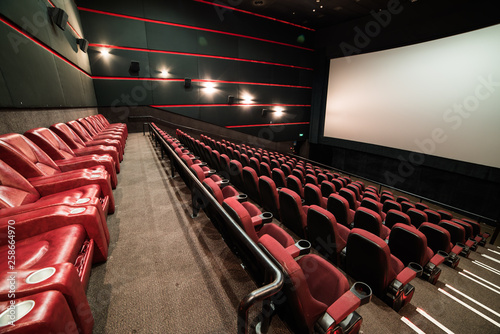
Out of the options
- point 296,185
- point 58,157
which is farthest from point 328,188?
point 58,157

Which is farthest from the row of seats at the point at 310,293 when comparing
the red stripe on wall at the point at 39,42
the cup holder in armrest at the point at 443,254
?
the red stripe on wall at the point at 39,42

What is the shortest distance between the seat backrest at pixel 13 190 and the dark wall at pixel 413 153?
24.1 feet

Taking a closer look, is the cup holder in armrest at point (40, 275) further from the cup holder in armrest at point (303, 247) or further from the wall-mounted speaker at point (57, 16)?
the wall-mounted speaker at point (57, 16)

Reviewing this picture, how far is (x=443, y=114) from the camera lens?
531 centimetres

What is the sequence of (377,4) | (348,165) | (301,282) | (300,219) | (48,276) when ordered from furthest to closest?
(348,165), (377,4), (300,219), (301,282), (48,276)

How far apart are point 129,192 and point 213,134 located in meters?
4.90

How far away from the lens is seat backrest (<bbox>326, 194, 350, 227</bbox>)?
1880 millimetres

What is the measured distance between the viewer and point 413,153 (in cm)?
598

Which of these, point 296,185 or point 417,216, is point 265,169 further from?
point 417,216

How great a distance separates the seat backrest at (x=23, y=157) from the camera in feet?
4.02

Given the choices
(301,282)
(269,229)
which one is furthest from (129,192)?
(301,282)

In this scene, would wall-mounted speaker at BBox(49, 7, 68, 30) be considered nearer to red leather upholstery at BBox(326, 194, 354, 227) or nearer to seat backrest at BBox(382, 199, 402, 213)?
red leather upholstery at BBox(326, 194, 354, 227)

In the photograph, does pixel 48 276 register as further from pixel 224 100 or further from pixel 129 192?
pixel 224 100

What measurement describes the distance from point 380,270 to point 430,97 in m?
6.40
